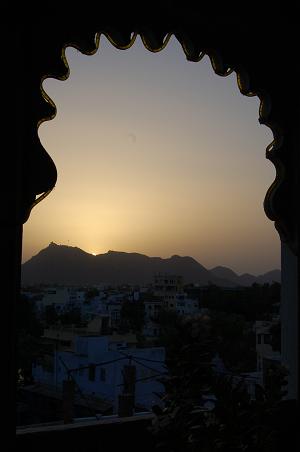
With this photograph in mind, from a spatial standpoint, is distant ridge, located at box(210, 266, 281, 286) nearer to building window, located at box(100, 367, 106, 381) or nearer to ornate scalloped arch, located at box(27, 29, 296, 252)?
ornate scalloped arch, located at box(27, 29, 296, 252)

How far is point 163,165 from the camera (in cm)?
281

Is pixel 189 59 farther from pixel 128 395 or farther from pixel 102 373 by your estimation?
pixel 102 373

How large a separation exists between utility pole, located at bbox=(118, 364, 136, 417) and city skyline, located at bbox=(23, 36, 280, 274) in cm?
66

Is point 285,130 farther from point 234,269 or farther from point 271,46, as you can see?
point 234,269

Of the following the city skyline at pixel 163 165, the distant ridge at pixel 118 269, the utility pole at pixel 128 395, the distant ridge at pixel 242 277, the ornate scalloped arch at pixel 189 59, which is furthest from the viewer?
the distant ridge at pixel 118 269

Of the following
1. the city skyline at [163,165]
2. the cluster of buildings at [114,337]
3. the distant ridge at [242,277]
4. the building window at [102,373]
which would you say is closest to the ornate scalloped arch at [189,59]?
the city skyline at [163,165]

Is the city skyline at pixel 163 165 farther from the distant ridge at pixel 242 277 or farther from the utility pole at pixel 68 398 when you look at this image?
the utility pole at pixel 68 398

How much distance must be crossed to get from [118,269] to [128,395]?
2.53 ft

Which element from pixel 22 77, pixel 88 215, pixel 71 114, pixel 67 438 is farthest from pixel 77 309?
pixel 22 77

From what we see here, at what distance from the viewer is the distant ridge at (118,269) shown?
2859mm

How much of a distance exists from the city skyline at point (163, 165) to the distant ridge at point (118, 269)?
203 millimetres

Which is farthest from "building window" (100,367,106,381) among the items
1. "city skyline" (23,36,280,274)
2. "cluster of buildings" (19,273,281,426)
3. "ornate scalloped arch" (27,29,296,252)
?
"ornate scalloped arch" (27,29,296,252)

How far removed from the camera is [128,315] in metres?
3.17

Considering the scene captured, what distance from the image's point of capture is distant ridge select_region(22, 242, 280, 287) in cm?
286
